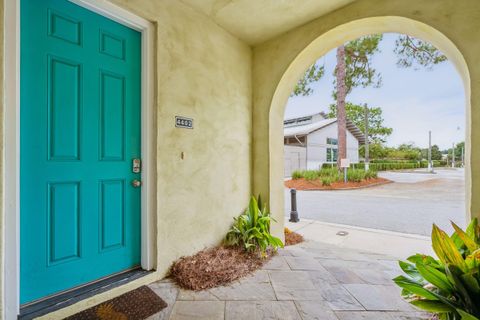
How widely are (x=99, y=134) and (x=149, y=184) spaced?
2.03ft

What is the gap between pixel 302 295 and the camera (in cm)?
189

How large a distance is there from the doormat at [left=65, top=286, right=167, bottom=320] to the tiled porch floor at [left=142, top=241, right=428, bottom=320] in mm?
79

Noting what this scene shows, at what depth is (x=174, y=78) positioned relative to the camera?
225cm

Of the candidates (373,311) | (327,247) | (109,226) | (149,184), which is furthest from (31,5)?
(327,247)

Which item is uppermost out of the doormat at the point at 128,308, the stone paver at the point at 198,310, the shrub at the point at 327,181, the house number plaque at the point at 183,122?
the house number plaque at the point at 183,122

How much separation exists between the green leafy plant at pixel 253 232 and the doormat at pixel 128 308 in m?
1.16

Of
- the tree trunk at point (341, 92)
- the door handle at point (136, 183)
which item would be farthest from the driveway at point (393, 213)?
the door handle at point (136, 183)

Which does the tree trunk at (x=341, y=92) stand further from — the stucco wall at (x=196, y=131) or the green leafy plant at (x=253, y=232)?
the green leafy plant at (x=253, y=232)

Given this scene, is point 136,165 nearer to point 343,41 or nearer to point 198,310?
point 198,310

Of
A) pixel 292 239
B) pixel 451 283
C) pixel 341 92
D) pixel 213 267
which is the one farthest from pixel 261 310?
pixel 341 92

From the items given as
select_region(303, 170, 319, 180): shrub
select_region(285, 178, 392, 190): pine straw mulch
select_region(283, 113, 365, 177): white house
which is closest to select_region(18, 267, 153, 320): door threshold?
select_region(285, 178, 392, 190): pine straw mulch

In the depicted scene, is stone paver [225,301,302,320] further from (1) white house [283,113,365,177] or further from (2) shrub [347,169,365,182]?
(1) white house [283,113,365,177]

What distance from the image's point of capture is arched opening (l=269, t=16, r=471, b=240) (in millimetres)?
1941

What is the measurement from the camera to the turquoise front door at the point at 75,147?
4.98 feet
